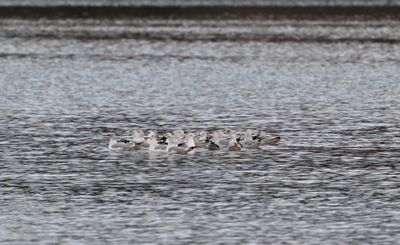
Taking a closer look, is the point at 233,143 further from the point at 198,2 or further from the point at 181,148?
the point at 198,2

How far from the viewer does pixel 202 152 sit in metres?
25.6

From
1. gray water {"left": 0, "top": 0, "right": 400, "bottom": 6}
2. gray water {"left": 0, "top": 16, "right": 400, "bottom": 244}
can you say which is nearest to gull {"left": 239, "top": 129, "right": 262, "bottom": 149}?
gray water {"left": 0, "top": 16, "right": 400, "bottom": 244}

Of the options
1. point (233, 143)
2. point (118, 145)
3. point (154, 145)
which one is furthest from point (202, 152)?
point (118, 145)

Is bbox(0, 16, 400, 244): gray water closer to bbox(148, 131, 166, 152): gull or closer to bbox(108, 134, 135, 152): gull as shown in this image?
bbox(108, 134, 135, 152): gull

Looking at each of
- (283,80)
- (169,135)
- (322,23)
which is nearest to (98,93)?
(283,80)

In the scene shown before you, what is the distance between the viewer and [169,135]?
2556cm

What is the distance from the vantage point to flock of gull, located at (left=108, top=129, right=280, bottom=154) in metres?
25.2

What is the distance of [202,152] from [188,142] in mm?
602

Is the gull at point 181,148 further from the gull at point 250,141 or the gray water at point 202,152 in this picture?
the gull at point 250,141

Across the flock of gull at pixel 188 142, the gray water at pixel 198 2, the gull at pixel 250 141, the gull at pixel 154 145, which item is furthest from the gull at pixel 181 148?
the gray water at pixel 198 2

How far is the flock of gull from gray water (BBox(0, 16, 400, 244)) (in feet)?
0.64

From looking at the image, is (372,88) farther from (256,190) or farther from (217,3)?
(217,3)

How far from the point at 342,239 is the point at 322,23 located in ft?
190

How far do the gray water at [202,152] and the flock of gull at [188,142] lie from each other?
0.64 ft
